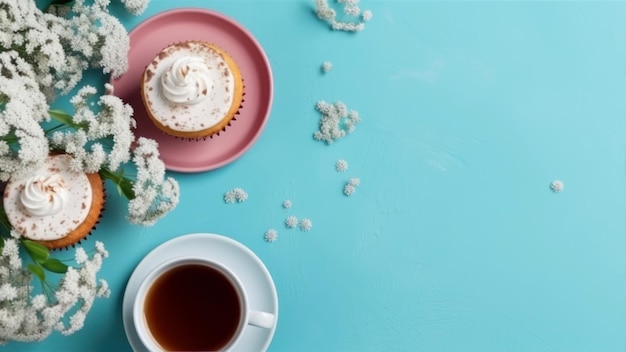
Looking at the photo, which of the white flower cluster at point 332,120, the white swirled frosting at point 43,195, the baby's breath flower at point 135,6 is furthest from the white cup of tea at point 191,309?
the baby's breath flower at point 135,6

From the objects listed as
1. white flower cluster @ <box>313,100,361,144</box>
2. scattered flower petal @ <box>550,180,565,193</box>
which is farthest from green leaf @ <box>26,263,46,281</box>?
scattered flower petal @ <box>550,180,565,193</box>

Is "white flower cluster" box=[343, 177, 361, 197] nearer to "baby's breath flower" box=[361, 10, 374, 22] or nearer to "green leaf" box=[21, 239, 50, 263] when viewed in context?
"baby's breath flower" box=[361, 10, 374, 22]

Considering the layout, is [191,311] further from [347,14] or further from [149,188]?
[347,14]

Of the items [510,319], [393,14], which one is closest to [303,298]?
[510,319]

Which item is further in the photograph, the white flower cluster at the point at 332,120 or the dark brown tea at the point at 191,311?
the white flower cluster at the point at 332,120

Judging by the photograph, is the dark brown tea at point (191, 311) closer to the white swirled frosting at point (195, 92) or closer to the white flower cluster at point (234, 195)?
the white flower cluster at point (234, 195)

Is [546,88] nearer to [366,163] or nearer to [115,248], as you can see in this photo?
[366,163]
